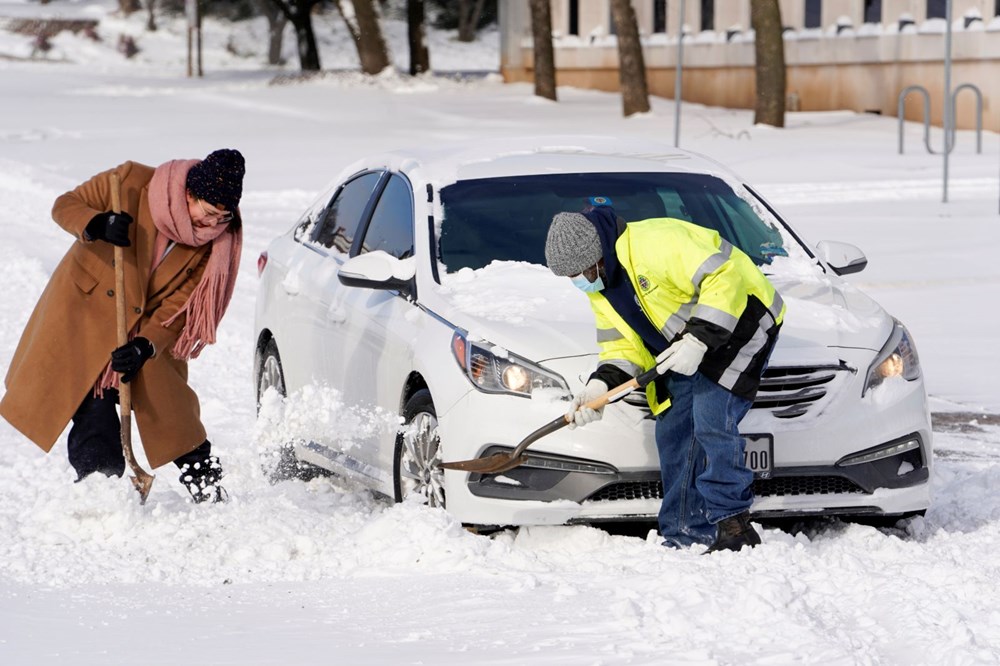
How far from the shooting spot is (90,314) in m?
6.45

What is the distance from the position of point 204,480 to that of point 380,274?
1.08 meters

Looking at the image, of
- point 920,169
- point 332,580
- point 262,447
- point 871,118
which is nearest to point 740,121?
point 871,118

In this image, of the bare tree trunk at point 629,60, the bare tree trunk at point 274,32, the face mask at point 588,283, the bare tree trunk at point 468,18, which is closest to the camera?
the face mask at point 588,283

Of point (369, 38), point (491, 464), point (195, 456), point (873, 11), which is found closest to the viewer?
point (491, 464)

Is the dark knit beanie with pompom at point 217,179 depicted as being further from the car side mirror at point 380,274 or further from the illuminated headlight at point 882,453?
the illuminated headlight at point 882,453

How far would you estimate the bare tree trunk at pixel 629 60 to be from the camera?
98.1 ft

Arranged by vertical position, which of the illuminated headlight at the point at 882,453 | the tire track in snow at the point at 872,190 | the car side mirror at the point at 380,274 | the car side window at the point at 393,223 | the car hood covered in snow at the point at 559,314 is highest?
the car side window at the point at 393,223

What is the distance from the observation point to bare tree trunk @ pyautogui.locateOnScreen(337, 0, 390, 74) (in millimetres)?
35875

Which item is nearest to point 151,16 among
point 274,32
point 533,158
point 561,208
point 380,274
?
point 274,32

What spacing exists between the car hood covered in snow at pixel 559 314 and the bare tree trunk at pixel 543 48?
2652 centimetres

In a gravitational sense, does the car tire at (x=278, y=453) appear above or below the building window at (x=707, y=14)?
below

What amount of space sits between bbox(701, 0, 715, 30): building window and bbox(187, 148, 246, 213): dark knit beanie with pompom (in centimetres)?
2979

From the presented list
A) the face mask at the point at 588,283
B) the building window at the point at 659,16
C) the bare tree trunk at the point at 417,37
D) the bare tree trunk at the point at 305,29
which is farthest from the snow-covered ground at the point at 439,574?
the bare tree trunk at the point at 305,29

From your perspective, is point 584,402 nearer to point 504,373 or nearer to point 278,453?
point 504,373
